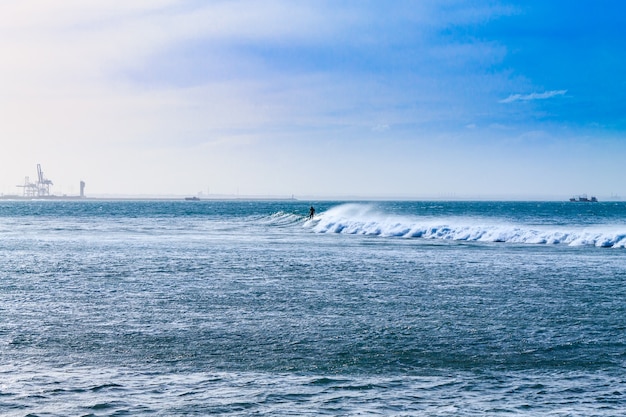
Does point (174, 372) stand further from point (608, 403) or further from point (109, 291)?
point (109, 291)

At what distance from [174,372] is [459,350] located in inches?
234

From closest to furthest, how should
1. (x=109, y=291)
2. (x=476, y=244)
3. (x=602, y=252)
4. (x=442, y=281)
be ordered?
1. (x=109, y=291)
2. (x=442, y=281)
3. (x=602, y=252)
4. (x=476, y=244)

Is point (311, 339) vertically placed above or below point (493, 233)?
below

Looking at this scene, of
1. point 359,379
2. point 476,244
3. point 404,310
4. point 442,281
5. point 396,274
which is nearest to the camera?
point 359,379

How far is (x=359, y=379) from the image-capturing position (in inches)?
474

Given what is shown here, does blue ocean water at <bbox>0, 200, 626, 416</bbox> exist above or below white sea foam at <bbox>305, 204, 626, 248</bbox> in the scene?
below

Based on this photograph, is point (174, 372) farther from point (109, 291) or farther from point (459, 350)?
point (109, 291)

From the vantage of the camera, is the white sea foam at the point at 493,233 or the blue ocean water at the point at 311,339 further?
the white sea foam at the point at 493,233

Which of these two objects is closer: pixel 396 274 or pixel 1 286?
pixel 1 286

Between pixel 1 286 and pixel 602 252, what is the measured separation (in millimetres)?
33142

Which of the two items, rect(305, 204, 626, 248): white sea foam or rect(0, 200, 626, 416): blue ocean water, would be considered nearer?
rect(0, 200, 626, 416): blue ocean water

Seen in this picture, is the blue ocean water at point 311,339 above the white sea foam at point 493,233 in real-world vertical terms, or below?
below

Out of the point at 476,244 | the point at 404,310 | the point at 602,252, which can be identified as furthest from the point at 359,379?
the point at 476,244

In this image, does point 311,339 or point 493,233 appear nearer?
point 311,339
